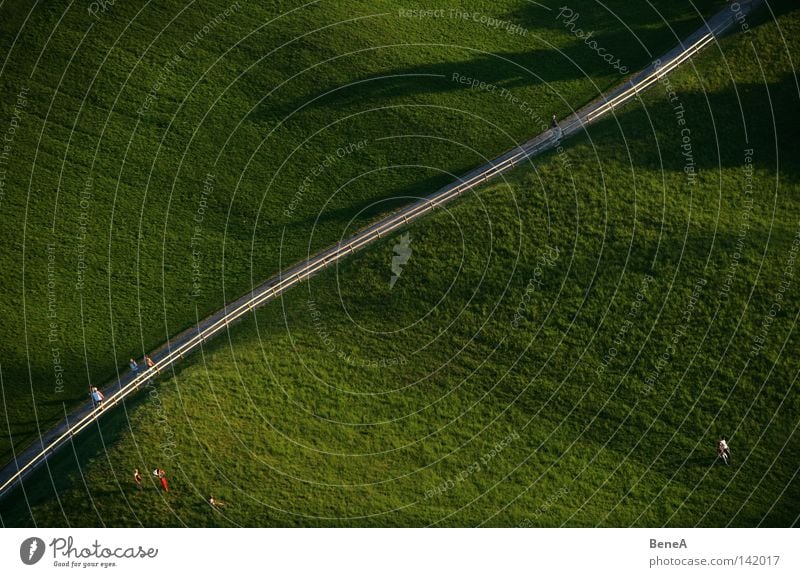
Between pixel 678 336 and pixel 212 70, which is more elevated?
pixel 212 70

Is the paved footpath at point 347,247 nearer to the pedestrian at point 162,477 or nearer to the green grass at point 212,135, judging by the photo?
the green grass at point 212,135

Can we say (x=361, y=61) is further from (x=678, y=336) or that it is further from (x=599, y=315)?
(x=678, y=336)

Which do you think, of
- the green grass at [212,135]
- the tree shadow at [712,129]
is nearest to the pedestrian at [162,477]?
the green grass at [212,135]

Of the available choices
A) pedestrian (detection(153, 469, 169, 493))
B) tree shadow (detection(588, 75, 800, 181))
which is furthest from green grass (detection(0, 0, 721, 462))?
pedestrian (detection(153, 469, 169, 493))

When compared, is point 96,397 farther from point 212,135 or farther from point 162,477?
point 212,135

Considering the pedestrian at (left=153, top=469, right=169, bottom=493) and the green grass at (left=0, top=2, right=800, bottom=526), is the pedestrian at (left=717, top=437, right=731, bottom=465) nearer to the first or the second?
the green grass at (left=0, top=2, right=800, bottom=526)
